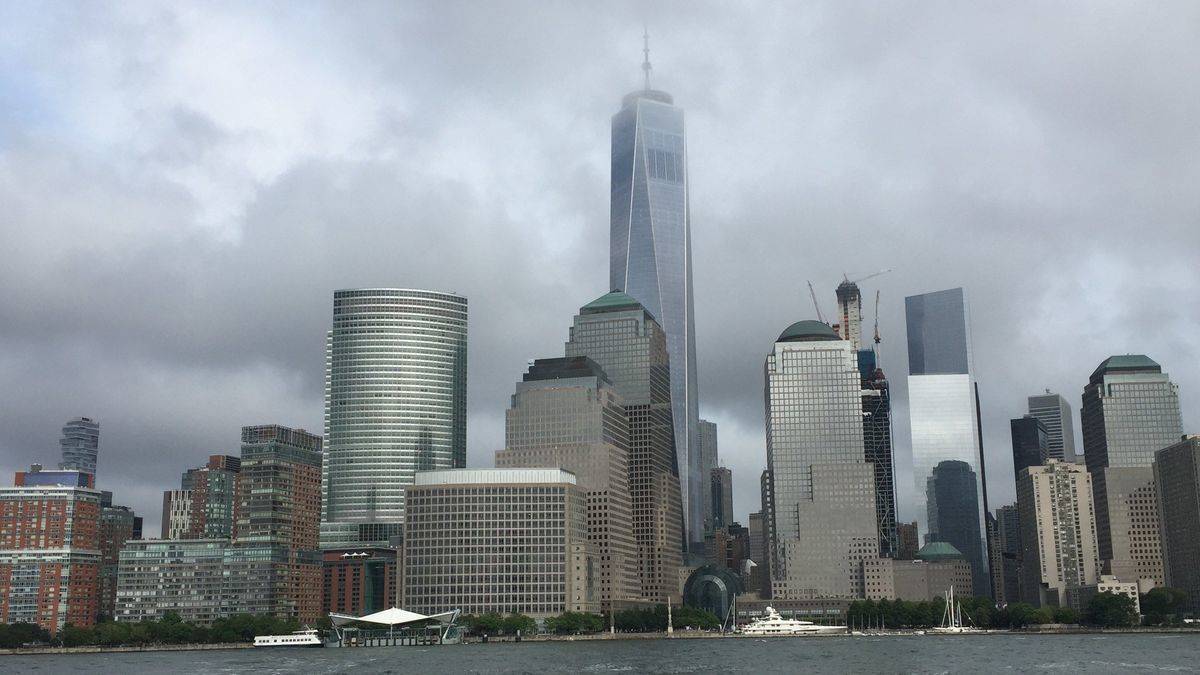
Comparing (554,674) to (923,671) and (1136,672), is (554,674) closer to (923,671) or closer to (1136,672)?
(923,671)

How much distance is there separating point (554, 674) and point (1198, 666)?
97.6 metres

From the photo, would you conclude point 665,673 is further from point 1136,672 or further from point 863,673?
point 1136,672

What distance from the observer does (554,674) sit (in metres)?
199

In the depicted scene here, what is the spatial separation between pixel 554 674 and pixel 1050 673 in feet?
241

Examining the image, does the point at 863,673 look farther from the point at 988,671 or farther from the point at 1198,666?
the point at 1198,666

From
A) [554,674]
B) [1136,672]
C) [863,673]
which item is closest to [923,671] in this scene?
[863,673]

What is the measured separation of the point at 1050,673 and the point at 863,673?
88.8 feet

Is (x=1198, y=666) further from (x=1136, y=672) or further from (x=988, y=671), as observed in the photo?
(x=988, y=671)

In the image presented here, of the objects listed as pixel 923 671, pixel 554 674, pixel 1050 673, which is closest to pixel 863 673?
pixel 923 671

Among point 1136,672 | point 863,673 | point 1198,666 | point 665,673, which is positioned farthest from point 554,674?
point 1198,666

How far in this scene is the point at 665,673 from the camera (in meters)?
199

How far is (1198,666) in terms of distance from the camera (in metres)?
199

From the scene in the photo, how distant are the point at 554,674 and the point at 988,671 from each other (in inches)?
2584

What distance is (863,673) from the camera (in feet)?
648
